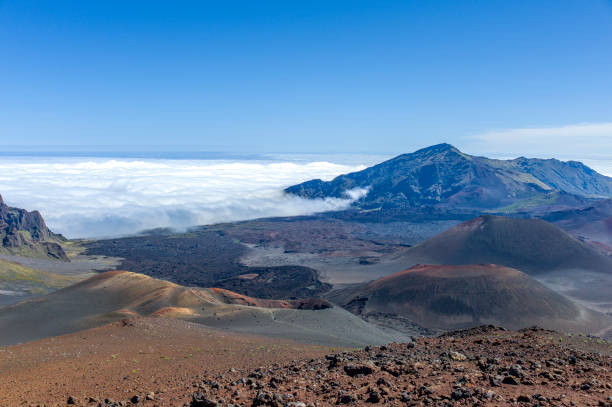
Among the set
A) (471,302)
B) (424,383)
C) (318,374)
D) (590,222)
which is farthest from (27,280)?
(590,222)

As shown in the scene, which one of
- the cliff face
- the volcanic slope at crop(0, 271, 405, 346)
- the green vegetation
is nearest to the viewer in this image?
the volcanic slope at crop(0, 271, 405, 346)

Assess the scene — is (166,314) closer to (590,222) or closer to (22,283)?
(22,283)

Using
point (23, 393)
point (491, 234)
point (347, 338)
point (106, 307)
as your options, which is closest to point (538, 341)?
point (347, 338)

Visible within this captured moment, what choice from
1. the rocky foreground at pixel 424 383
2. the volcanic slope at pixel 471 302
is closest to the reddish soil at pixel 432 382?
the rocky foreground at pixel 424 383

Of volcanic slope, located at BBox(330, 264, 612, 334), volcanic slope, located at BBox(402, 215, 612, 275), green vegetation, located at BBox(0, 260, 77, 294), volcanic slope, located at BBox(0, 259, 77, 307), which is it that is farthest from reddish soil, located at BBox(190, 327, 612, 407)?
volcanic slope, located at BBox(402, 215, 612, 275)

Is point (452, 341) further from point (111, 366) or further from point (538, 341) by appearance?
point (111, 366)

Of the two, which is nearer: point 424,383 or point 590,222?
point 424,383

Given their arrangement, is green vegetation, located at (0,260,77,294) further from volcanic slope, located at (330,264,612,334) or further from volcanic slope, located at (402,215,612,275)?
volcanic slope, located at (402,215,612,275)
